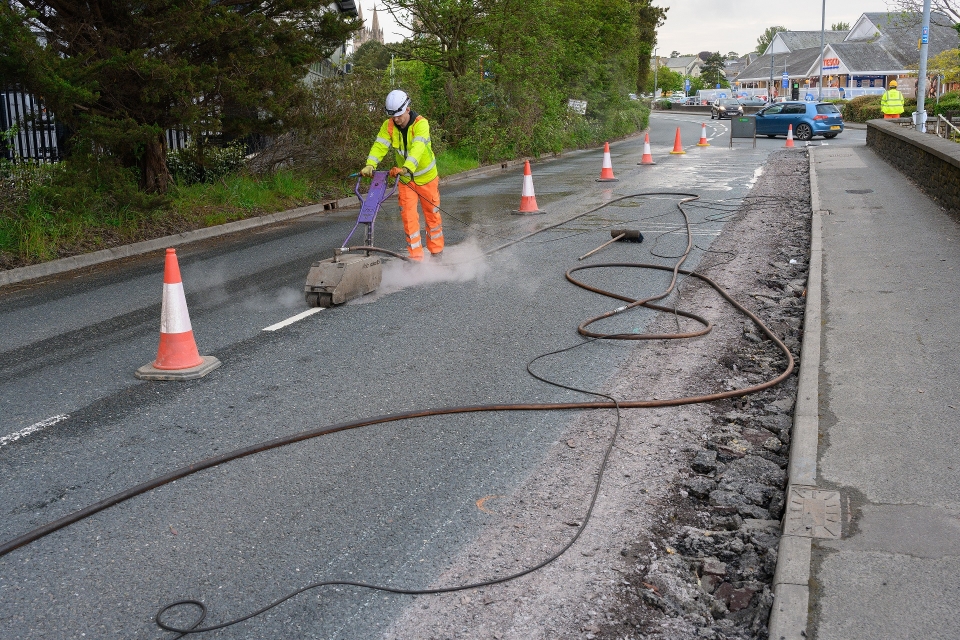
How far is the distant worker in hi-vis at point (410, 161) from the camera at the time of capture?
29.9 ft

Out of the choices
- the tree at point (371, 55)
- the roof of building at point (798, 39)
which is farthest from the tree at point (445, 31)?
the roof of building at point (798, 39)

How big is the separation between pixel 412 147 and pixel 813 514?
6361 mm

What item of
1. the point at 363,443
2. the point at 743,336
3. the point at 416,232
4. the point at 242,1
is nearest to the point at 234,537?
the point at 363,443

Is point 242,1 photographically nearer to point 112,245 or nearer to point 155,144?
point 155,144

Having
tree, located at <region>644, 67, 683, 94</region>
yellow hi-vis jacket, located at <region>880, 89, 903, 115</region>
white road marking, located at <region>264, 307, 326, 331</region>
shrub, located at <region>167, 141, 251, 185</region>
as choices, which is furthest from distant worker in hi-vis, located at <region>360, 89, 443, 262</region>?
tree, located at <region>644, 67, 683, 94</region>

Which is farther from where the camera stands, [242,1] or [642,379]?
[242,1]

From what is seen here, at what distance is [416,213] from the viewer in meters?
9.62

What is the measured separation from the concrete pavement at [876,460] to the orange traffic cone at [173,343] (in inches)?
160

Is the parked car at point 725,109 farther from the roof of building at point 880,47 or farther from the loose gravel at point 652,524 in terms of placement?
the loose gravel at point 652,524

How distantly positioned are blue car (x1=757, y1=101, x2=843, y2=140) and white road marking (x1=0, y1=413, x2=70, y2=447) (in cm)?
3350

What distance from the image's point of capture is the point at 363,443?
4945 millimetres

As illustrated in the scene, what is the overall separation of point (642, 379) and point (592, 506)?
2.01 meters

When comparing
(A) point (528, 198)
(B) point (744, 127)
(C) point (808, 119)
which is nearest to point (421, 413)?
(A) point (528, 198)

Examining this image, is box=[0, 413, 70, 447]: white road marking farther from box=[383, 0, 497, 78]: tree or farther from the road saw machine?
box=[383, 0, 497, 78]: tree
